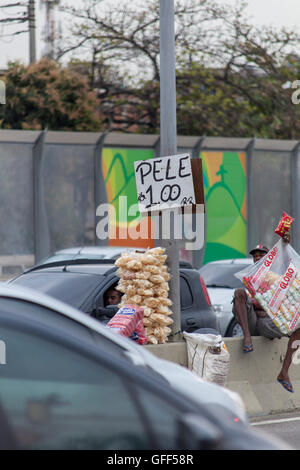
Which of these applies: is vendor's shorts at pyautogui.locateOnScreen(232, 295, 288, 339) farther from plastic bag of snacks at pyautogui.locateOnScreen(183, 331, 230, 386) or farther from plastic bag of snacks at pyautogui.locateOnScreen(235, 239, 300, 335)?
plastic bag of snacks at pyautogui.locateOnScreen(183, 331, 230, 386)

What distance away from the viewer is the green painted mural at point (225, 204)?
2180 cm

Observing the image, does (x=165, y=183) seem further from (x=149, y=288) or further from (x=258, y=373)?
(x=258, y=373)

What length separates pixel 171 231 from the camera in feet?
31.2

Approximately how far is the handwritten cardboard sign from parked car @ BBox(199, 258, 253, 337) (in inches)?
193

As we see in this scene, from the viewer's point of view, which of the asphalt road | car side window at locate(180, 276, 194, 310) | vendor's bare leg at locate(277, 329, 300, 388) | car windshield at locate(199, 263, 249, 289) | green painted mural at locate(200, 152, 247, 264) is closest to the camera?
the asphalt road

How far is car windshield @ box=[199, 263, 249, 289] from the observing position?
1537 cm

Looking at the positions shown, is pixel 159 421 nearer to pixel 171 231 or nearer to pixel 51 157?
pixel 171 231

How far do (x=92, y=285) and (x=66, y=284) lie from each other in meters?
0.36

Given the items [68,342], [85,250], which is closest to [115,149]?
[85,250]

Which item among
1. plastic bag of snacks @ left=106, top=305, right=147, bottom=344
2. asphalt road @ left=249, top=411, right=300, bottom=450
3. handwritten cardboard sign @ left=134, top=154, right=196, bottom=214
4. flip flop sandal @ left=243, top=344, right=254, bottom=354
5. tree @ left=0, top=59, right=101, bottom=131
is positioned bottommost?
asphalt road @ left=249, top=411, right=300, bottom=450

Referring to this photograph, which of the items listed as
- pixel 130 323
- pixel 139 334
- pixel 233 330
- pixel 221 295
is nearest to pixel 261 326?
pixel 139 334

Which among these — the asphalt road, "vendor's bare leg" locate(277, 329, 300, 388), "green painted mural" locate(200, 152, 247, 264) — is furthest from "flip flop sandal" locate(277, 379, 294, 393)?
"green painted mural" locate(200, 152, 247, 264)

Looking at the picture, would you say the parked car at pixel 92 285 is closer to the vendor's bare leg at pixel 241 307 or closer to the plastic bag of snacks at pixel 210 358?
the vendor's bare leg at pixel 241 307
